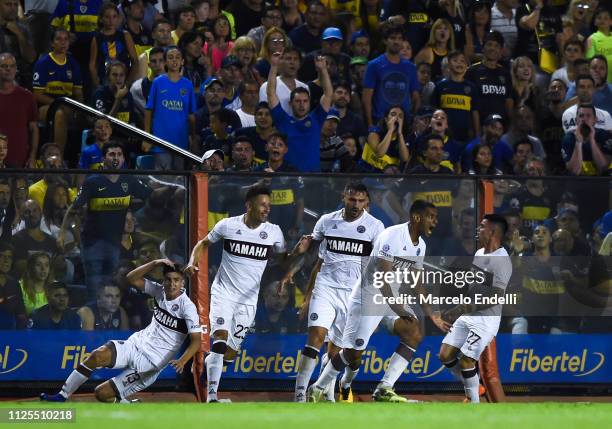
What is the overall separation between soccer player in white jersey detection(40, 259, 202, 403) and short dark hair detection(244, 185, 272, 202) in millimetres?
1043

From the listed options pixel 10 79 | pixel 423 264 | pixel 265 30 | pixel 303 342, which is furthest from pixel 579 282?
pixel 10 79

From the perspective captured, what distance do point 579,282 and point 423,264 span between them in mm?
1702

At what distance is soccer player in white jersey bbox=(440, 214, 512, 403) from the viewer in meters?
13.8

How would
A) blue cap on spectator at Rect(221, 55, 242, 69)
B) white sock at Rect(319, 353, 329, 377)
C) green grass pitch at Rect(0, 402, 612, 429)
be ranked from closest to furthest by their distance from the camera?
1. green grass pitch at Rect(0, 402, 612, 429)
2. white sock at Rect(319, 353, 329, 377)
3. blue cap on spectator at Rect(221, 55, 242, 69)

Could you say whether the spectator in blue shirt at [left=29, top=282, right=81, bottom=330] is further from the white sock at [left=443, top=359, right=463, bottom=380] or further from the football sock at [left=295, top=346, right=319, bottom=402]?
the white sock at [left=443, top=359, right=463, bottom=380]

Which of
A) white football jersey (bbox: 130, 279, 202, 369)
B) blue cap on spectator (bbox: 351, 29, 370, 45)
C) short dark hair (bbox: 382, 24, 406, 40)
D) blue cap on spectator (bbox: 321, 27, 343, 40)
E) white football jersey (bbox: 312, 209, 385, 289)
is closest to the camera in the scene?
white football jersey (bbox: 130, 279, 202, 369)

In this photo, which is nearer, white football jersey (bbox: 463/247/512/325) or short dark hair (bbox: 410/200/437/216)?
short dark hair (bbox: 410/200/437/216)

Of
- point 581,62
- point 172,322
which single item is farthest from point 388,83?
point 172,322

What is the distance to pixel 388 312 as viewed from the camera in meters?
13.9

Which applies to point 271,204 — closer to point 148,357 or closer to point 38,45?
point 148,357

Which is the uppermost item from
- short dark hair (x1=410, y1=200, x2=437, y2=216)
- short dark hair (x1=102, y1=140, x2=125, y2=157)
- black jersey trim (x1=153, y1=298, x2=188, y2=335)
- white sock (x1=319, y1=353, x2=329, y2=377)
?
short dark hair (x1=102, y1=140, x2=125, y2=157)

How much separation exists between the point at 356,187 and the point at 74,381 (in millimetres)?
3376

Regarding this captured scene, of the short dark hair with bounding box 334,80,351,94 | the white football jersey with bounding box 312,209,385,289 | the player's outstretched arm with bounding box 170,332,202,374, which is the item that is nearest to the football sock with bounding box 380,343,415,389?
the white football jersey with bounding box 312,209,385,289

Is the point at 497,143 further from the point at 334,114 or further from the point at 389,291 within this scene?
the point at 389,291
